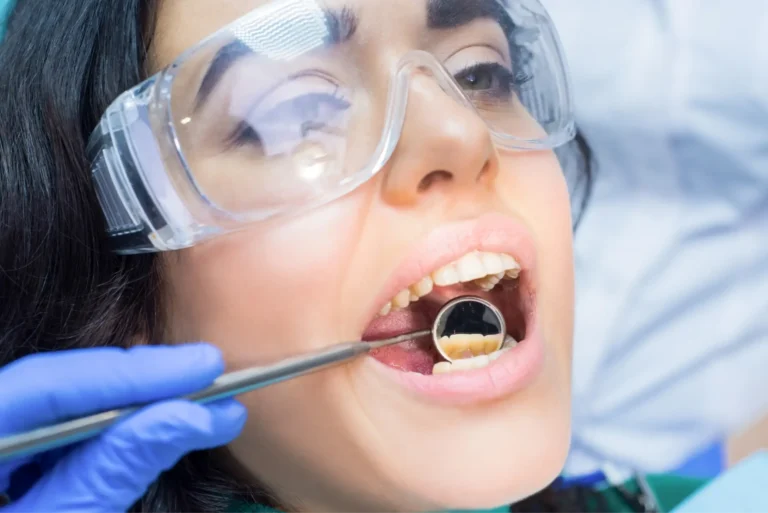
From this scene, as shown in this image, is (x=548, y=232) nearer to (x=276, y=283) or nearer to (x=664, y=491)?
(x=276, y=283)

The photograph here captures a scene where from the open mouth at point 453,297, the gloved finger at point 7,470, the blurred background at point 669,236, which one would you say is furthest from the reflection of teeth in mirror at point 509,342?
the blurred background at point 669,236

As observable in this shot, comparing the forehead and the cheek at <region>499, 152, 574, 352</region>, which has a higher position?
the forehead

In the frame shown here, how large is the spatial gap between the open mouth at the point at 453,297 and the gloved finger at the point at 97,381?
206mm

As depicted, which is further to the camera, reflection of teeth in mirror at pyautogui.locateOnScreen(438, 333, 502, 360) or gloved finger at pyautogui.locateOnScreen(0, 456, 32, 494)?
reflection of teeth in mirror at pyautogui.locateOnScreen(438, 333, 502, 360)

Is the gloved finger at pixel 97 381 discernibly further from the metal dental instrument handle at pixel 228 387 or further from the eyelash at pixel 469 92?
the eyelash at pixel 469 92

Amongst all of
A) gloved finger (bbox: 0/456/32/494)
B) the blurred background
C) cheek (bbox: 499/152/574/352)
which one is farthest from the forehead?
the blurred background

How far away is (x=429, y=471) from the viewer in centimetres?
76

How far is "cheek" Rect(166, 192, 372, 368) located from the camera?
74 centimetres

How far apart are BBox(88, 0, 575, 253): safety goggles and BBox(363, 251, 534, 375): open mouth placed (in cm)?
14

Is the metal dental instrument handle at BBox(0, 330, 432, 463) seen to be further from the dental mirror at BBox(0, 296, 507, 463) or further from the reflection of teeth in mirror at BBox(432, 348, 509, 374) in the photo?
the reflection of teeth in mirror at BBox(432, 348, 509, 374)

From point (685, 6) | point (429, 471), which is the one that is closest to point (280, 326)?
point (429, 471)

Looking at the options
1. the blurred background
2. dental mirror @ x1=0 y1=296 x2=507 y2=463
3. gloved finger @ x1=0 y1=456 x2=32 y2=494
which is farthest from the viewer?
the blurred background

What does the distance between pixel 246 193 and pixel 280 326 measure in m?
0.15

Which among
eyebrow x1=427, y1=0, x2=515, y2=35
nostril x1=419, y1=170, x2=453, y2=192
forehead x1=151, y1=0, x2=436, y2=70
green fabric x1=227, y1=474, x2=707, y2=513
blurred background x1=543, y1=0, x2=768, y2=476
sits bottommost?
green fabric x1=227, y1=474, x2=707, y2=513
